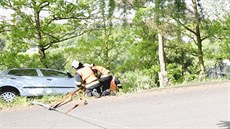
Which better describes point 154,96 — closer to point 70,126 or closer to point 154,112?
point 154,112

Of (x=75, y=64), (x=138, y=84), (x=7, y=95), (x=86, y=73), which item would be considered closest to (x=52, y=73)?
(x=7, y=95)

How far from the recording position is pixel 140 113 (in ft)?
25.7

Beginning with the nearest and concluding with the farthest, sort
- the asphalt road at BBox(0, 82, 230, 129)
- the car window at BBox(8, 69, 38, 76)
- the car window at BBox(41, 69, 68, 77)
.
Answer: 1. the asphalt road at BBox(0, 82, 230, 129)
2. the car window at BBox(8, 69, 38, 76)
3. the car window at BBox(41, 69, 68, 77)

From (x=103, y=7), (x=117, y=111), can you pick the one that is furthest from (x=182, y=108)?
(x=103, y=7)

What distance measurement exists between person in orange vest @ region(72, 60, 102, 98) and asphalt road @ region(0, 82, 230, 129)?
413 mm

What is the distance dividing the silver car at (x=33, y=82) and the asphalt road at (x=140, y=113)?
12.6 feet

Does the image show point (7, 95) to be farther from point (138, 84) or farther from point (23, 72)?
point (138, 84)

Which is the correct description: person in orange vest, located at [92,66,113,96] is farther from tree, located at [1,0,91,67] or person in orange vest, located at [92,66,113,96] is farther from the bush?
tree, located at [1,0,91,67]

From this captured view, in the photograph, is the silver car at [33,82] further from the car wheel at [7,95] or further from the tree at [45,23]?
the tree at [45,23]

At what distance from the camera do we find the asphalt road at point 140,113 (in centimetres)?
684

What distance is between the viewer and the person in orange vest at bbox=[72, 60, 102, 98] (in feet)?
31.8

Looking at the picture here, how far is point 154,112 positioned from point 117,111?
89 centimetres

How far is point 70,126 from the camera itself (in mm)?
7020

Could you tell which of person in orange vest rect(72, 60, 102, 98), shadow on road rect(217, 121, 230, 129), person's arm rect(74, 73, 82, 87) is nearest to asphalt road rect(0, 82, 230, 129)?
shadow on road rect(217, 121, 230, 129)
